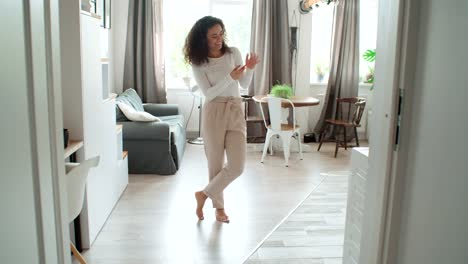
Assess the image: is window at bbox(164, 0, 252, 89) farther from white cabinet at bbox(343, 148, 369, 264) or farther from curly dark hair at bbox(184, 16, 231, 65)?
white cabinet at bbox(343, 148, 369, 264)

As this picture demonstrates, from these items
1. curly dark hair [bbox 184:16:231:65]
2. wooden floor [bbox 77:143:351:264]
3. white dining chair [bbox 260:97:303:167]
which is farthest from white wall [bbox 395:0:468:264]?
white dining chair [bbox 260:97:303:167]

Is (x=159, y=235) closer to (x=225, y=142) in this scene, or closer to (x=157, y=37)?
(x=225, y=142)

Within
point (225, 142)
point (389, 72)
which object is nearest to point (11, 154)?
point (389, 72)

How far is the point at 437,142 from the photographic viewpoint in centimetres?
85

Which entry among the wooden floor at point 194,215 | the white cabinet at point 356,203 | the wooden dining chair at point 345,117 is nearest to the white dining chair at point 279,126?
the wooden floor at point 194,215

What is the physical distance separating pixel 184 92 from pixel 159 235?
3.44 metres

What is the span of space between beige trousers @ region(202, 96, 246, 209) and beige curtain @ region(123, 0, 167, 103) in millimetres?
3058

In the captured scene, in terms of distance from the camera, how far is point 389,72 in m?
1.00

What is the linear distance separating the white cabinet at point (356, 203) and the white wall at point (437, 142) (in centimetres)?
61

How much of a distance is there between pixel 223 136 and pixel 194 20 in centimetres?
351

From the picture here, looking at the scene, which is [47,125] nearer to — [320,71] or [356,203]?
[356,203]

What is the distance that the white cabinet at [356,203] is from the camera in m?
1.61

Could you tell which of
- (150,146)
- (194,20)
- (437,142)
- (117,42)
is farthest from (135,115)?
(437,142)

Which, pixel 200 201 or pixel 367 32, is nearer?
pixel 200 201
